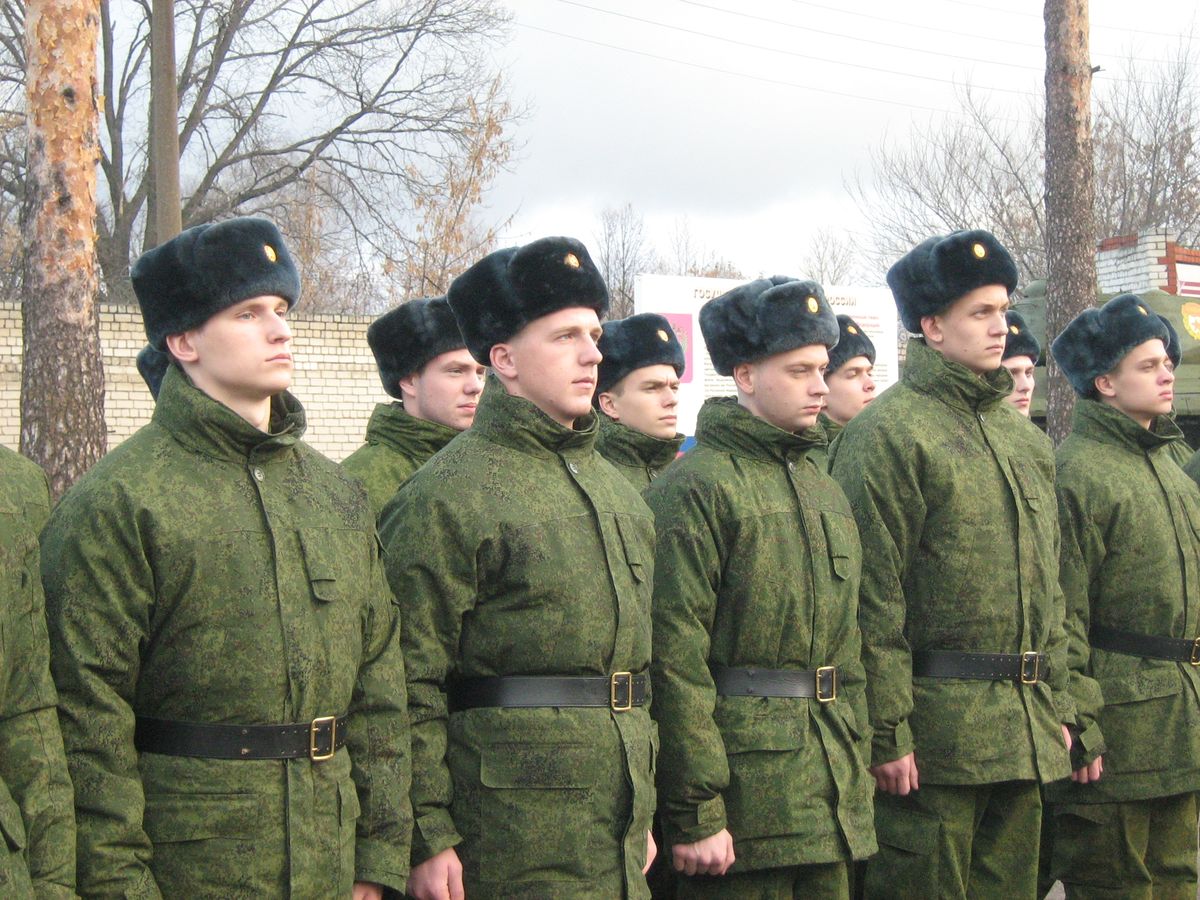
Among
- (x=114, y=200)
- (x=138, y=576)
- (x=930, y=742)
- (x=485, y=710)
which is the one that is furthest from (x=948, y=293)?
(x=114, y=200)

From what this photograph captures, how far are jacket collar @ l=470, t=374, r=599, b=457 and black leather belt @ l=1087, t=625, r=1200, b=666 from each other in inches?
95.3

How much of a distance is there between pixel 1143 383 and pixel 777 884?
2499 millimetres

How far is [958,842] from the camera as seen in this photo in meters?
4.48

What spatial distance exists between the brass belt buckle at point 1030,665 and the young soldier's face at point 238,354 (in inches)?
99.4

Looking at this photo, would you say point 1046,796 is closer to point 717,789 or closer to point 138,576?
point 717,789

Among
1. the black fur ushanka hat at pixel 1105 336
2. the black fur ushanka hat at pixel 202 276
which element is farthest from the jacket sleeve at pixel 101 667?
the black fur ushanka hat at pixel 1105 336

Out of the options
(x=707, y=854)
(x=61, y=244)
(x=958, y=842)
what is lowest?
(x=958, y=842)

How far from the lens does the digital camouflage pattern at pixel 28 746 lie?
8.57 ft

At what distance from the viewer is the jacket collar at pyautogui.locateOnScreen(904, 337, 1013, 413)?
4.72 metres

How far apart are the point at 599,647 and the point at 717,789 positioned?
632mm

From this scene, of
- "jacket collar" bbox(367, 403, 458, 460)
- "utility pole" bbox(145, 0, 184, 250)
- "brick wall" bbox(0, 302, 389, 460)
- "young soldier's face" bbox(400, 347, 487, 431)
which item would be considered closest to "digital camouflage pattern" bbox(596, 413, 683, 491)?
"young soldier's face" bbox(400, 347, 487, 431)

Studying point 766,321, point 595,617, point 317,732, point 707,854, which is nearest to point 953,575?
point 766,321

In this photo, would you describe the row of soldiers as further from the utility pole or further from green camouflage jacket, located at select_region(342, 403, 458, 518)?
the utility pole

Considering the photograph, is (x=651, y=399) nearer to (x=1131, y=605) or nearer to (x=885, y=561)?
(x=885, y=561)
